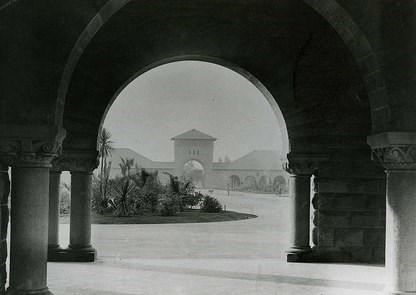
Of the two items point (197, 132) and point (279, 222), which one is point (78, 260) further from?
point (197, 132)

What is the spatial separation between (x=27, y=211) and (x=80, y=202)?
4354mm

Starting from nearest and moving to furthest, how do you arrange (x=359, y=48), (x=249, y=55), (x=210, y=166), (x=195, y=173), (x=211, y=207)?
(x=359, y=48) < (x=249, y=55) < (x=211, y=207) < (x=210, y=166) < (x=195, y=173)

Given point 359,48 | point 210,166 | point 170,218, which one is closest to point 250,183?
point 210,166

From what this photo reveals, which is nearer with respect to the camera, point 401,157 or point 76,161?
point 401,157

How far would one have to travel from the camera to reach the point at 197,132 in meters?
56.4

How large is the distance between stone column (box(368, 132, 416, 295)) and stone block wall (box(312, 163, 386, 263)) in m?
3.85

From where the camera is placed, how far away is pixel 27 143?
514 centimetres

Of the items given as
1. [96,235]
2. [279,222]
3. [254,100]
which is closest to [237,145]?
[254,100]

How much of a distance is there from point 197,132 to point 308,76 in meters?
46.7

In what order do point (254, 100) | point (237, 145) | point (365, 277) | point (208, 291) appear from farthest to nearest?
point (237, 145)
point (254, 100)
point (365, 277)
point (208, 291)

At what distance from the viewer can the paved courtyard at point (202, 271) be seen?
22.8 feet

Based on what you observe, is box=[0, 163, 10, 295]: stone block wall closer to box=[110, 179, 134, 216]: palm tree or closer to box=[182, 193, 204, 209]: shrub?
box=[110, 179, 134, 216]: palm tree

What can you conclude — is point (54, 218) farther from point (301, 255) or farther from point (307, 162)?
point (307, 162)

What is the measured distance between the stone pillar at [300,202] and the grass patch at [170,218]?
394 inches
